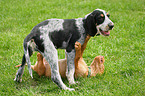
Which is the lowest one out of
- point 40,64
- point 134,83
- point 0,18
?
point 134,83

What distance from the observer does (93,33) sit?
11.9ft

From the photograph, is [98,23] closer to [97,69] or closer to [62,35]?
[62,35]

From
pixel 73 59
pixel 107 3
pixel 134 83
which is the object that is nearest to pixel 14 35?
pixel 73 59

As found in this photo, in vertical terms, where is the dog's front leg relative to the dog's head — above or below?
below

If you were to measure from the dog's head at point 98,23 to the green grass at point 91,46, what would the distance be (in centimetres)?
102

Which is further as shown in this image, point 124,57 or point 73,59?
point 124,57

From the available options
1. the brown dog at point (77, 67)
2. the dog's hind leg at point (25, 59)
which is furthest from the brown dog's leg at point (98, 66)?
the dog's hind leg at point (25, 59)

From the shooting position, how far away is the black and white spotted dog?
11.2 ft

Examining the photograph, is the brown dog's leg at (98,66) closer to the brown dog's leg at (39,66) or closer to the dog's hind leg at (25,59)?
the brown dog's leg at (39,66)

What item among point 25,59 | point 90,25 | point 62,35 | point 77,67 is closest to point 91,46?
point 77,67

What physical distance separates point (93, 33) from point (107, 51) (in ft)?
6.16

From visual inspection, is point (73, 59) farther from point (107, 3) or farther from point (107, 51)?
point (107, 3)

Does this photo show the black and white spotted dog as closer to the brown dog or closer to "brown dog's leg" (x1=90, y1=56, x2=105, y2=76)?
the brown dog

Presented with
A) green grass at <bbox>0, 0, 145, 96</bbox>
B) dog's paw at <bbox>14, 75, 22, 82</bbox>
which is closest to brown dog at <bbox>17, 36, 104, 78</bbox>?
green grass at <bbox>0, 0, 145, 96</bbox>
